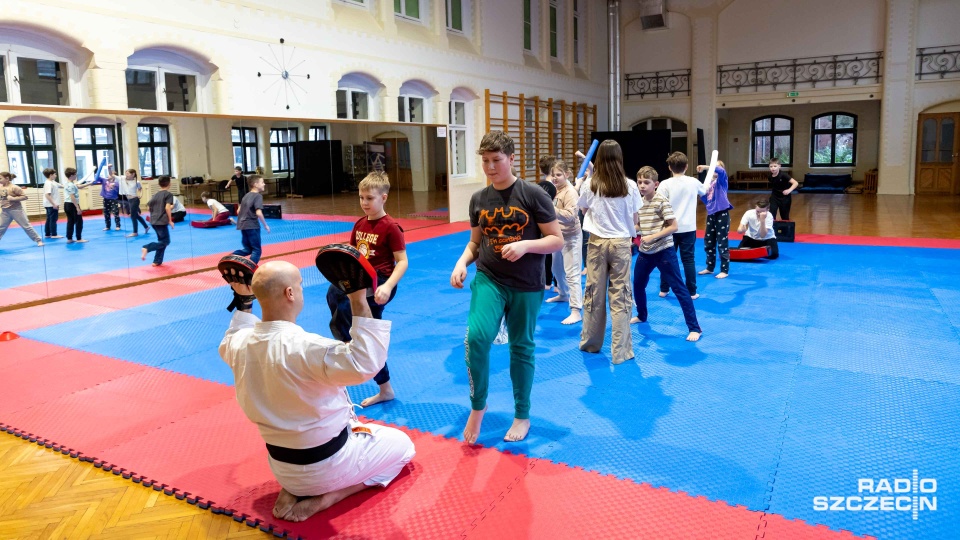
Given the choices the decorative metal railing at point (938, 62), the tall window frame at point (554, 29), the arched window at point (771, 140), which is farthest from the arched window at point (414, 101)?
the decorative metal railing at point (938, 62)

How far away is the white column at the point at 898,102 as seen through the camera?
58.2 feet

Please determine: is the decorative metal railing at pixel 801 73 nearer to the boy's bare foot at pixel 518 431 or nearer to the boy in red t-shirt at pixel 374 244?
the boy in red t-shirt at pixel 374 244

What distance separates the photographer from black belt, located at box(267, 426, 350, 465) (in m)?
2.56

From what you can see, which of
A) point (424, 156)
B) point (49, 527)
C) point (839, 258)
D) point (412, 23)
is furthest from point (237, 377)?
point (412, 23)

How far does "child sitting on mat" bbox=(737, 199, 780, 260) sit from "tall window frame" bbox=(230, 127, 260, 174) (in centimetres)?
698

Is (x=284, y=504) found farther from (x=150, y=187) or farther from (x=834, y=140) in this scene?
(x=834, y=140)

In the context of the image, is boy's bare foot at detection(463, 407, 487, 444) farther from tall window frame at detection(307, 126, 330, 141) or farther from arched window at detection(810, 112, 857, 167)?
arched window at detection(810, 112, 857, 167)

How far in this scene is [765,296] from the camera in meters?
6.60

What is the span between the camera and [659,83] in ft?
71.0

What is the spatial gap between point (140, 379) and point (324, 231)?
256 inches

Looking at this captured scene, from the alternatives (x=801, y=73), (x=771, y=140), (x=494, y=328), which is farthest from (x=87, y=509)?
(x=771, y=140)

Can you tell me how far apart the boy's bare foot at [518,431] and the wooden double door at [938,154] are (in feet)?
65.0

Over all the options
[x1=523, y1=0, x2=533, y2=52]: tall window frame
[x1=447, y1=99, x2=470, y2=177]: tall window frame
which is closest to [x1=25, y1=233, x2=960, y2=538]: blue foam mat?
[x1=447, y1=99, x2=470, y2=177]: tall window frame

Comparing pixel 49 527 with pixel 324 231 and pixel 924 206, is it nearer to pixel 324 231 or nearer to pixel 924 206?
pixel 324 231
